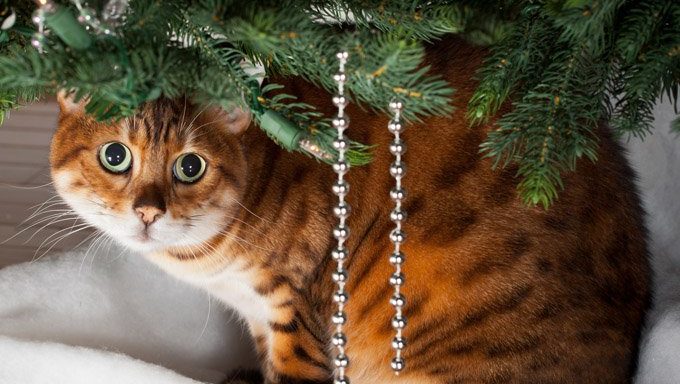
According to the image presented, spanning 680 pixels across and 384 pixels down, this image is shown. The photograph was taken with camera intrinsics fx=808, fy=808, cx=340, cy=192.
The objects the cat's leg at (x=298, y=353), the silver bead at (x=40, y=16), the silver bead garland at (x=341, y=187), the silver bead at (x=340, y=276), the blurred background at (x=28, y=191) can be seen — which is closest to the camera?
the silver bead at (x=40, y=16)

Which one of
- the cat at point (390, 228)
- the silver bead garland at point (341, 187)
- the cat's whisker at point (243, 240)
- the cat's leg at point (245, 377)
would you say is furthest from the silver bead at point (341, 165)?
the cat's leg at point (245, 377)

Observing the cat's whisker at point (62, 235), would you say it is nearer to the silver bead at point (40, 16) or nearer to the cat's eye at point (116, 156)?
the cat's eye at point (116, 156)

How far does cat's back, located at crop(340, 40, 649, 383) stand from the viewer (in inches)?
49.0

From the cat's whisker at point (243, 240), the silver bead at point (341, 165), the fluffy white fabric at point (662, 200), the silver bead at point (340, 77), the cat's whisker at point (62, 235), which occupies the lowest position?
the cat's whisker at point (62, 235)

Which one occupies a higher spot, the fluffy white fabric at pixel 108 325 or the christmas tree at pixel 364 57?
the christmas tree at pixel 364 57

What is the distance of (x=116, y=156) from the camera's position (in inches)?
48.0

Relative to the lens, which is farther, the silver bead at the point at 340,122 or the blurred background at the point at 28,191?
the blurred background at the point at 28,191

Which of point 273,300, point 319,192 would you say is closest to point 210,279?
point 273,300

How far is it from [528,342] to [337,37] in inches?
24.3

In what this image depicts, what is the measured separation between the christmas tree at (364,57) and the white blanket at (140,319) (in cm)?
42

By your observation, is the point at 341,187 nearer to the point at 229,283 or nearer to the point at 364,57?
the point at 364,57

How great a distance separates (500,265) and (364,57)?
534 mm

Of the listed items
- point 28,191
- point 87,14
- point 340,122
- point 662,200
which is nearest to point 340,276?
point 340,122

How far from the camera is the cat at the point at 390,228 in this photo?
1.24 metres
